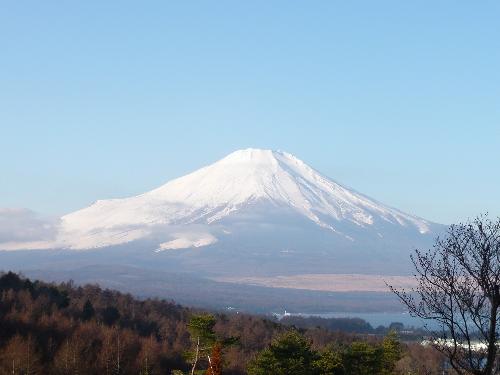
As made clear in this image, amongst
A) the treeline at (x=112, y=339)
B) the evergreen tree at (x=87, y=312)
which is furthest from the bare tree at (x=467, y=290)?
the evergreen tree at (x=87, y=312)

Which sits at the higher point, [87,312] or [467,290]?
[467,290]

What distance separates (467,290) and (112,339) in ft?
125

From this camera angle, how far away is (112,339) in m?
44.6

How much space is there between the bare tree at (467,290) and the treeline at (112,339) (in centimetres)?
1216

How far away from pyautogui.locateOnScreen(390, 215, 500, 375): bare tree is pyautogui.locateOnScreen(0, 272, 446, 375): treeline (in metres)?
12.2

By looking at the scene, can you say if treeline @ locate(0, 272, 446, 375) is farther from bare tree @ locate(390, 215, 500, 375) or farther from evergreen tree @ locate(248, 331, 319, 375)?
bare tree @ locate(390, 215, 500, 375)

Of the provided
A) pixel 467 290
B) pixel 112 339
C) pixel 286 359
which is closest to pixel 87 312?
pixel 112 339

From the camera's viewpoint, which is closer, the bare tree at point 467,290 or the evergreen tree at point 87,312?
the bare tree at point 467,290

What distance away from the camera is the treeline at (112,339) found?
3231cm

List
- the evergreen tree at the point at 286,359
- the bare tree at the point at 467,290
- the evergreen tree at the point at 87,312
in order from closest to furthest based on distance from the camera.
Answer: the bare tree at the point at 467,290 < the evergreen tree at the point at 286,359 < the evergreen tree at the point at 87,312

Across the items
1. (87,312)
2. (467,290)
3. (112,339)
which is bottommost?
(112,339)

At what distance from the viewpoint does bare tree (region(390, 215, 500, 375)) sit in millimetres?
8320

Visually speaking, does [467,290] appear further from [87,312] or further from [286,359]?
[87,312]

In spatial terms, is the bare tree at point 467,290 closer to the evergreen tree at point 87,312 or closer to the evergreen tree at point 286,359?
the evergreen tree at point 286,359
